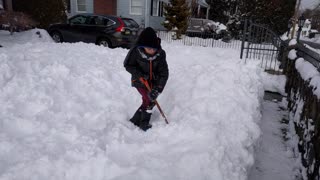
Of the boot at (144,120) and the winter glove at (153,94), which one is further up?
the winter glove at (153,94)

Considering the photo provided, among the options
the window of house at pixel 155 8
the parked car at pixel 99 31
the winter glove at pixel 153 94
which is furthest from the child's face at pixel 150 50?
the window of house at pixel 155 8

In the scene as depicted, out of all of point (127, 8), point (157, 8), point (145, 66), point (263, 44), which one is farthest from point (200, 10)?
point (145, 66)

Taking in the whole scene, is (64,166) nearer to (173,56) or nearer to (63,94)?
(63,94)

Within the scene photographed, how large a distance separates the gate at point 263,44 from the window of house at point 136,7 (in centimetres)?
1236

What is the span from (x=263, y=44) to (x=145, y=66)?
7185 mm

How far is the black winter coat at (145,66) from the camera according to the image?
438 centimetres

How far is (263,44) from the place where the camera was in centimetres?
1036

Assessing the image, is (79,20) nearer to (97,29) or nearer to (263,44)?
(97,29)

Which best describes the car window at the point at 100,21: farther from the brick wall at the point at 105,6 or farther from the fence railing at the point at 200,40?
the brick wall at the point at 105,6

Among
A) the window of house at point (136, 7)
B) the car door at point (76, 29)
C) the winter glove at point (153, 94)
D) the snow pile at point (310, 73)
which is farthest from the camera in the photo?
the window of house at point (136, 7)

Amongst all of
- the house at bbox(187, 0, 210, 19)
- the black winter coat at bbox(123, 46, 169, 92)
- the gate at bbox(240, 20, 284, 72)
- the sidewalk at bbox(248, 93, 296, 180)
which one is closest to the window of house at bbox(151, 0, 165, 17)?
the house at bbox(187, 0, 210, 19)

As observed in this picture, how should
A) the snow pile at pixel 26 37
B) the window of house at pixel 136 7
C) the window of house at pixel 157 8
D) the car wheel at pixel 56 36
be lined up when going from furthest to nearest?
the window of house at pixel 157 8, the window of house at pixel 136 7, the car wheel at pixel 56 36, the snow pile at pixel 26 37

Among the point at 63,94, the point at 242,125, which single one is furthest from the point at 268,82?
the point at 63,94

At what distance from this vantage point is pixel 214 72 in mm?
6422
